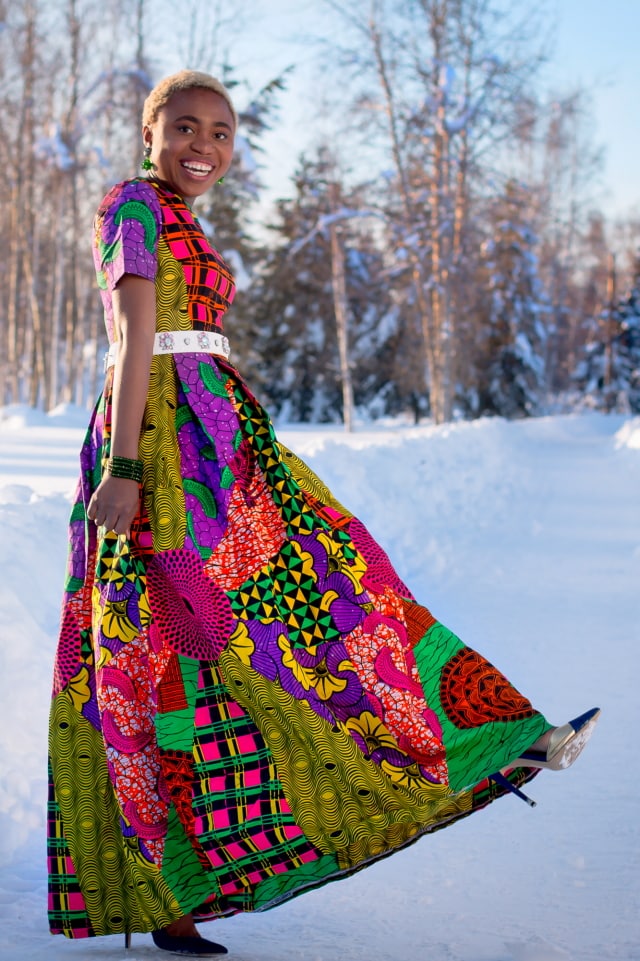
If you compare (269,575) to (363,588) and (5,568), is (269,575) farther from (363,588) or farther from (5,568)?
(5,568)

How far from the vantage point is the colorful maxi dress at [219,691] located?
2055 mm

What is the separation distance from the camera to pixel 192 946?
7.14ft

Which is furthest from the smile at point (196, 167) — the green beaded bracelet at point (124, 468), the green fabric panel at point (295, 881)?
the green fabric panel at point (295, 881)

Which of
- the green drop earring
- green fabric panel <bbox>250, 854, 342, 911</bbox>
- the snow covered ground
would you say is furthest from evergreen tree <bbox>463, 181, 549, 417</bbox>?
green fabric panel <bbox>250, 854, 342, 911</bbox>

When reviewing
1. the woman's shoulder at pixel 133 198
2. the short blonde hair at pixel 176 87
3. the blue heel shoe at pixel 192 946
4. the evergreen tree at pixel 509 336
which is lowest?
the blue heel shoe at pixel 192 946

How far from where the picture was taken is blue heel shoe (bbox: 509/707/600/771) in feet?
6.95

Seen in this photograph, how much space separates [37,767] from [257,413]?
1.57 metres

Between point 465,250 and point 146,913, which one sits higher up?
point 465,250

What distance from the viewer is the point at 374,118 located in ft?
63.9

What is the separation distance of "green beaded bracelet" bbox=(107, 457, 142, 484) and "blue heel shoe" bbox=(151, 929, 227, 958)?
98 cm

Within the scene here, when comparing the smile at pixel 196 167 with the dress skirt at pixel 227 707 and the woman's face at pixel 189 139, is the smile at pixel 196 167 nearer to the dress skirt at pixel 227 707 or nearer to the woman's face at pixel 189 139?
the woman's face at pixel 189 139

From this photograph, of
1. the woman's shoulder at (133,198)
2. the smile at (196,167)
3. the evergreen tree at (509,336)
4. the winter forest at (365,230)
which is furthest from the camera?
the evergreen tree at (509,336)

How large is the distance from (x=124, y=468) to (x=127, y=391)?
151 millimetres

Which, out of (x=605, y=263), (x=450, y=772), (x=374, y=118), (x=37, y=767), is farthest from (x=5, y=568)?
(x=605, y=263)
